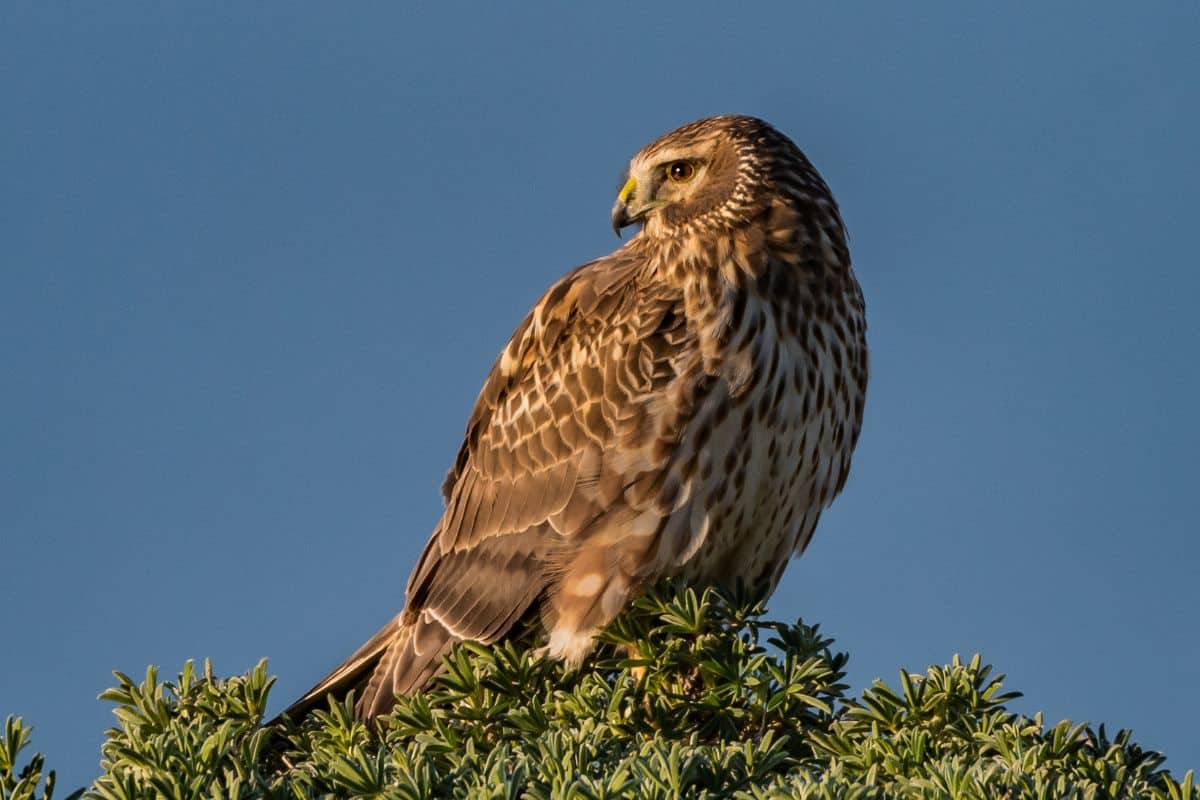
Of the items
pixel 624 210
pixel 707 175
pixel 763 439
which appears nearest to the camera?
pixel 763 439

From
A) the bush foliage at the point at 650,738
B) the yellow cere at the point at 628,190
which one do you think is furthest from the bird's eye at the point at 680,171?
the bush foliage at the point at 650,738

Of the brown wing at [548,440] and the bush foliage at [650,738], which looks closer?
the bush foliage at [650,738]

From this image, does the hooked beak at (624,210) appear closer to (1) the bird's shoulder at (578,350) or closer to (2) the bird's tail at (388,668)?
(1) the bird's shoulder at (578,350)

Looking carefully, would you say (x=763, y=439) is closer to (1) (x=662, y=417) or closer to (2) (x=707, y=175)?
(1) (x=662, y=417)

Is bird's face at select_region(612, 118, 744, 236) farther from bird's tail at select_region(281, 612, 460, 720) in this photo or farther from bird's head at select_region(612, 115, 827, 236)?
bird's tail at select_region(281, 612, 460, 720)

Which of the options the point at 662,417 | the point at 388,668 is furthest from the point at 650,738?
the point at 388,668

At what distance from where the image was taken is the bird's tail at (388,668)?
571 cm

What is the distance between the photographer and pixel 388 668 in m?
5.85

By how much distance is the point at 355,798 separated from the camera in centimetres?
341

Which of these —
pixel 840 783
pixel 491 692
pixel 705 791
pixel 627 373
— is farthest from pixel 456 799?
pixel 627 373

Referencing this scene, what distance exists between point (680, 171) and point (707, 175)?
0.13 m

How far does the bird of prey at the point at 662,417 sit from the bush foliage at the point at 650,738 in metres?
0.49

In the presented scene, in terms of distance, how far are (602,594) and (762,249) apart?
1.41 m

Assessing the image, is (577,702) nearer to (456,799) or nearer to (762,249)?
(456,799)
